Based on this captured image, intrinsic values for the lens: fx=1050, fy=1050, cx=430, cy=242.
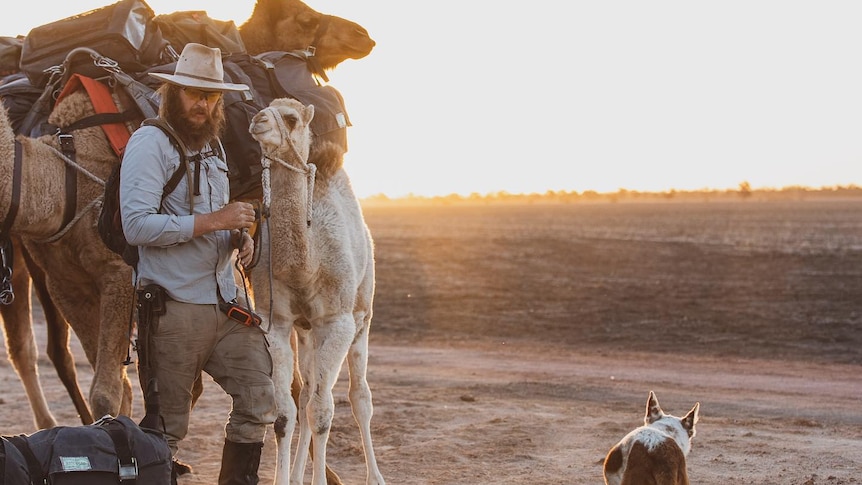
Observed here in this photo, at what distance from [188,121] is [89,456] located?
1.66 m

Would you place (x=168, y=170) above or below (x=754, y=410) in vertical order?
above

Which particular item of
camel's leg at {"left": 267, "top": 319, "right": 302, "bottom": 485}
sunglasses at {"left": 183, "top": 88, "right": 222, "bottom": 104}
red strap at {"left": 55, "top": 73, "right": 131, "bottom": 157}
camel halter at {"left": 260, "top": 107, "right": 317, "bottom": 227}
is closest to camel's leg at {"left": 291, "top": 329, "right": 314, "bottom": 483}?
camel's leg at {"left": 267, "top": 319, "right": 302, "bottom": 485}

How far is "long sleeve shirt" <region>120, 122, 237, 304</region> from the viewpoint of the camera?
4746mm

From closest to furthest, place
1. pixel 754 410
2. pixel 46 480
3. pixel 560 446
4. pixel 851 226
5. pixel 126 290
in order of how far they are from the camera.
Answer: pixel 46 480
pixel 126 290
pixel 560 446
pixel 754 410
pixel 851 226

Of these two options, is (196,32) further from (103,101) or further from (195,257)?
(195,257)

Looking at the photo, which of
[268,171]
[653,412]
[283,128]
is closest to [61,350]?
[268,171]

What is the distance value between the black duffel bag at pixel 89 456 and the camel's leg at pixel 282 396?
1513 millimetres

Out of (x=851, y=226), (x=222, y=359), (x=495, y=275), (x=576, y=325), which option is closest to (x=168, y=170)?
(x=222, y=359)

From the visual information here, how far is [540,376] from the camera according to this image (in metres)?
13.5

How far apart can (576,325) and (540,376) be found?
631 cm

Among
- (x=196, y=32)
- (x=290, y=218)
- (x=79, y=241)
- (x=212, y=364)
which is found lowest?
(x=212, y=364)

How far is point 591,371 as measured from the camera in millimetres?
14070

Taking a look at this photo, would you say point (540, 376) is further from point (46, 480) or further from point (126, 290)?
point (46, 480)

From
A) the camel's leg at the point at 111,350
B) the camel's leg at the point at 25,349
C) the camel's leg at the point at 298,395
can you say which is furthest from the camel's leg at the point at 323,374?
the camel's leg at the point at 25,349
